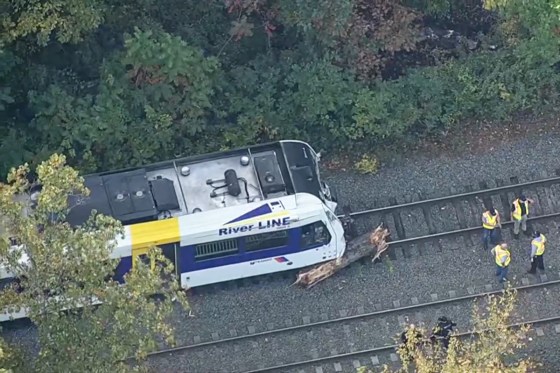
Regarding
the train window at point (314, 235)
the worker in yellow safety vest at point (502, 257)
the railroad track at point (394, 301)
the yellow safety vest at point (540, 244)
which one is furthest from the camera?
the yellow safety vest at point (540, 244)

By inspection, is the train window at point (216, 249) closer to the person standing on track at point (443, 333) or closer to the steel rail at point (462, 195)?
the steel rail at point (462, 195)

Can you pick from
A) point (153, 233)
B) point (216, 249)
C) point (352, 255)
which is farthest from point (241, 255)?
point (352, 255)

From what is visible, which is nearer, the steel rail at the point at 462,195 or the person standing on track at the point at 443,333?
the person standing on track at the point at 443,333

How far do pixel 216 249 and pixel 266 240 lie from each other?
1.19 metres

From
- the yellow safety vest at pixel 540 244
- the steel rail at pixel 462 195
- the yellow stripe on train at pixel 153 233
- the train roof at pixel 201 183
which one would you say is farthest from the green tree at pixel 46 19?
the yellow safety vest at pixel 540 244

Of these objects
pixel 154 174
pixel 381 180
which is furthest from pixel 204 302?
pixel 381 180

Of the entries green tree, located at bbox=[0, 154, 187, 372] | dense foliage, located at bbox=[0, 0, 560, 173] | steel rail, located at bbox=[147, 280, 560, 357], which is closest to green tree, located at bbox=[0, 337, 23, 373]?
green tree, located at bbox=[0, 154, 187, 372]

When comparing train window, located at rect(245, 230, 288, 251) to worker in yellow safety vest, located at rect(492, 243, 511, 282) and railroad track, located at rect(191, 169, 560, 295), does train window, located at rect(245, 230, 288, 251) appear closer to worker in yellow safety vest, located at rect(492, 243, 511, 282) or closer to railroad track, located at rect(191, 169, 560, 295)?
railroad track, located at rect(191, 169, 560, 295)

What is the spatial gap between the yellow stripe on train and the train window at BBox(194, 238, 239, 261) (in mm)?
741

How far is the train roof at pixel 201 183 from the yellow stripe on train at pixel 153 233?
37cm

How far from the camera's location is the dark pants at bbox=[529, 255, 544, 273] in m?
21.4

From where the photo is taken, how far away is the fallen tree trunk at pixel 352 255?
21609 mm

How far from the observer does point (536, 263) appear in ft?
70.8

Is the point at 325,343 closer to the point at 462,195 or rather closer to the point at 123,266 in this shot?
the point at 123,266
